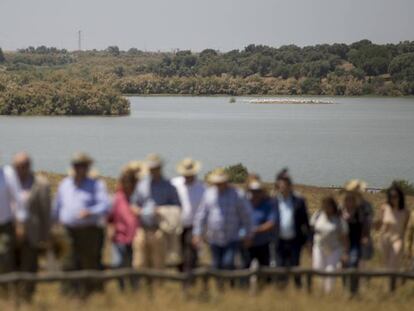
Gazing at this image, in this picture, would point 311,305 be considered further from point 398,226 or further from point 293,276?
point 398,226

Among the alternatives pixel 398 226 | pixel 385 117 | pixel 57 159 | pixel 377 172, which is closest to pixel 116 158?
pixel 57 159

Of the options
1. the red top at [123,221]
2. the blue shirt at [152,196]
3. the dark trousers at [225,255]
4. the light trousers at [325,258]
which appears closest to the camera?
the red top at [123,221]

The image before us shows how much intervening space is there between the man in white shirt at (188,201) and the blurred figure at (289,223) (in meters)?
1.02

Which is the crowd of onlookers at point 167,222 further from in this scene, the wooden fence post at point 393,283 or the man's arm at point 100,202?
the wooden fence post at point 393,283

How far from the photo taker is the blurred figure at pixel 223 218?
12.5 metres

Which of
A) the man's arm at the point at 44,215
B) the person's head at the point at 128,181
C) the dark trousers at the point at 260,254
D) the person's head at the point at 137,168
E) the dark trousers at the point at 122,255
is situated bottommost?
the dark trousers at the point at 260,254

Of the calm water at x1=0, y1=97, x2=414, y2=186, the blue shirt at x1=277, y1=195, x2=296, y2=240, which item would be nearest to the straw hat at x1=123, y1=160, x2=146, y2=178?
the blue shirt at x1=277, y1=195, x2=296, y2=240

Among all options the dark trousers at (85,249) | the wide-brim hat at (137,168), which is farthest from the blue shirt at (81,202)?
the wide-brim hat at (137,168)

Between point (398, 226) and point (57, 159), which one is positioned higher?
point (398, 226)

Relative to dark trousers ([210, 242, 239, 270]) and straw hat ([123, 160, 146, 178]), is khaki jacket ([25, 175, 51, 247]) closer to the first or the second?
straw hat ([123, 160, 146, 178])

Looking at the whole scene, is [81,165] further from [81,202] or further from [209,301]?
[209,301]

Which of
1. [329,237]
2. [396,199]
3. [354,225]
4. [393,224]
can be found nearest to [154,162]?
[329,237]

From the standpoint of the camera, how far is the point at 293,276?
13.1 meters

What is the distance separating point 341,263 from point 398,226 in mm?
1047
